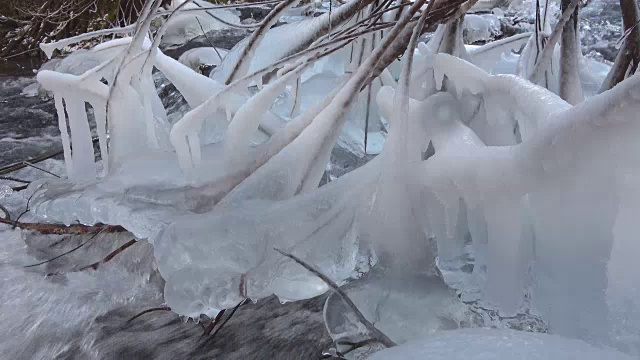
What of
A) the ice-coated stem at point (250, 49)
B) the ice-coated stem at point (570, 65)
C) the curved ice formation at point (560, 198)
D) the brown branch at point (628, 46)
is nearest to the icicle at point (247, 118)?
the ice-coated stem at point (250, 49)

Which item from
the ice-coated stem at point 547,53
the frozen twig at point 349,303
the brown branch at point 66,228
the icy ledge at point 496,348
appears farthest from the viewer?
the brown branch at point 66,228

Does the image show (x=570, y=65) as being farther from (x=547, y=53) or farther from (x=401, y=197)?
(x=401, y=197)

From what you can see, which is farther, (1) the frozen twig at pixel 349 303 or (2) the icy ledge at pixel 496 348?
(1) the frozen twig at pixel 349 303

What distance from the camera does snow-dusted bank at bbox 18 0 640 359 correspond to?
806 mm

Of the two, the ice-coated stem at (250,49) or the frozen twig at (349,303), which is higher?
the ice-coated stem at (250,49)

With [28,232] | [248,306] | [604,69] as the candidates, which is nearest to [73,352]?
[248,306]

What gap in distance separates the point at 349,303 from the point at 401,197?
0.67 ft

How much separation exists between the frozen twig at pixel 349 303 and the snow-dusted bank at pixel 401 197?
2 centimetres

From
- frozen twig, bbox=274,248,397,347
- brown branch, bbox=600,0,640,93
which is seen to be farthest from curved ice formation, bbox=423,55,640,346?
brown branch, bbox=600,0,640,93

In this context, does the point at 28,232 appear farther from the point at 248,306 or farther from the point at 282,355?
the point at 282,355

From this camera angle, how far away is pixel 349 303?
99 cm

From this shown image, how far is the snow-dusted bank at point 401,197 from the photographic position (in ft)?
2.64

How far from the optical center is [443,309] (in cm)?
100

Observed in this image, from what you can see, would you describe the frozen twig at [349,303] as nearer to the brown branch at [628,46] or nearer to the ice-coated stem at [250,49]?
the ice-coated stem at [250,49]
